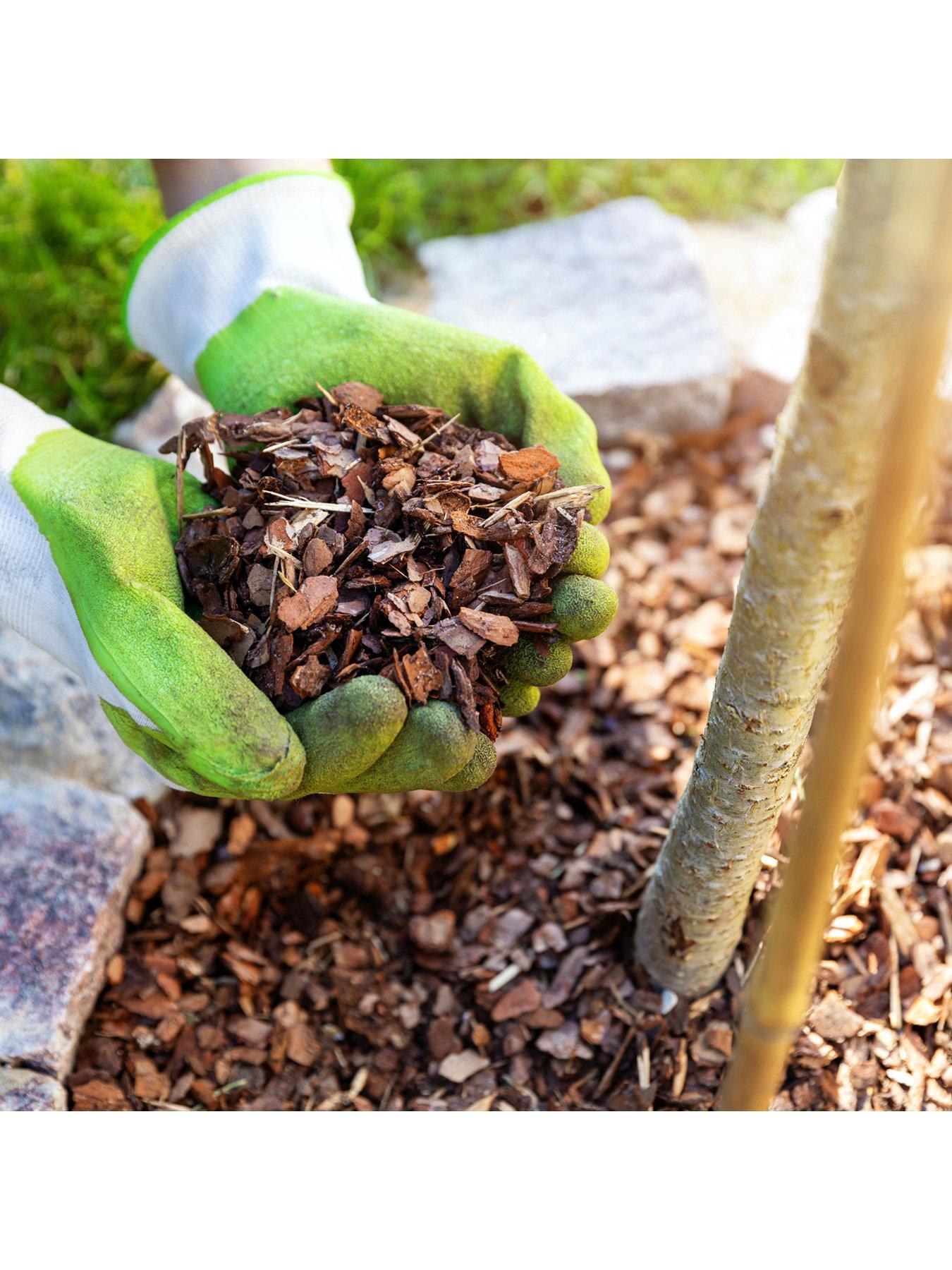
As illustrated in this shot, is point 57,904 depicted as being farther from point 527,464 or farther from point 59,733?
point 527,464

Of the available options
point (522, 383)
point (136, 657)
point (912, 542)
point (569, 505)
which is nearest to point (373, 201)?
point (522, 383)

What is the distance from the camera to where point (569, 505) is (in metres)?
1.62

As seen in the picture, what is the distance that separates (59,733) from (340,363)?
921 mm

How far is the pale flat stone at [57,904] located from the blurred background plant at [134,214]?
4.13 ft

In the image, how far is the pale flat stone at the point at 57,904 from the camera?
5.74 ft

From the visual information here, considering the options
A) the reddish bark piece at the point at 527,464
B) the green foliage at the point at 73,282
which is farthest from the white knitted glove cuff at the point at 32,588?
the green foliage at the point at 73,282

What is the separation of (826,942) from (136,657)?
129cm

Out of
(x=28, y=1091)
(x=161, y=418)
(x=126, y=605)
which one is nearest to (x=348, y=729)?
(x=126, y=605)

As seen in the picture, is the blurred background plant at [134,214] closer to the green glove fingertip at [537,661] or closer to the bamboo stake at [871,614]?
the green glove fingertip at [537,661]

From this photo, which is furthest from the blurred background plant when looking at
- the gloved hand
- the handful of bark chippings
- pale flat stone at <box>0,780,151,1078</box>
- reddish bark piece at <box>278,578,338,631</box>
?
reddish bark piece at <box>278,578,338,631</box>

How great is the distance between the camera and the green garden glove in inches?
55.4

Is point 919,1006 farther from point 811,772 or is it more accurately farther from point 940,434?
point 940,434

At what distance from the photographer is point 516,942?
1.97 m

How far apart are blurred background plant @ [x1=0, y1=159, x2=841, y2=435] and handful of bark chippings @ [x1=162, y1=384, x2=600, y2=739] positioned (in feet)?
4.49
